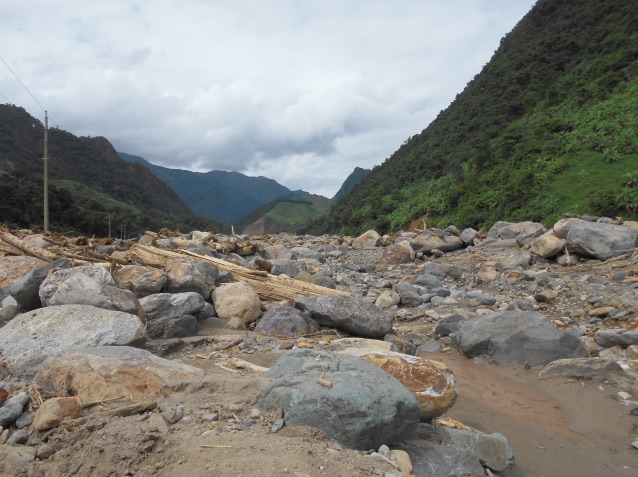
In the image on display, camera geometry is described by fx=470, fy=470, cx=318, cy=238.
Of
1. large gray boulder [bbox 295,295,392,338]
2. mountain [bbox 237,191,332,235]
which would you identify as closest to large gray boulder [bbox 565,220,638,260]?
large gray boulder [bbox 295,295,392,338]

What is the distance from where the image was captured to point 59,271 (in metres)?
4.71

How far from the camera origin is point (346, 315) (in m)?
5.49

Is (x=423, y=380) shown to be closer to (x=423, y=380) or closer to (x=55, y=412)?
(x=423, y=380)

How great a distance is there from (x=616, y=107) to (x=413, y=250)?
15596 millimetres

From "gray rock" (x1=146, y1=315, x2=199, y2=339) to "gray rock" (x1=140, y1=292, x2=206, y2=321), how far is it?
0.12 meters

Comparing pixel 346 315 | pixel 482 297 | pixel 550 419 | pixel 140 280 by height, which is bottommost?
pixel 550 419

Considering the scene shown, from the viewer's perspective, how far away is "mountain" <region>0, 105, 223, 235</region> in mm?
28469

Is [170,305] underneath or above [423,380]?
above

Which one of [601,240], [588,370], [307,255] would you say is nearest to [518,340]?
[588,370]

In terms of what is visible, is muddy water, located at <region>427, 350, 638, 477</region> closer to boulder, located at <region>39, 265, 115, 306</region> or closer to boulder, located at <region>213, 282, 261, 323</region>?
boulder, located at <region>213, 282, 261, 323</region>

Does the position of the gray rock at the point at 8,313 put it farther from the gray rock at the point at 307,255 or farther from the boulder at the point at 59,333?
the gray rock at the point at 307,255

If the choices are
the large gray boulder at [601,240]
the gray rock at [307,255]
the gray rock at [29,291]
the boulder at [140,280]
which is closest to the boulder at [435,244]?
the gray rock at [307,255]

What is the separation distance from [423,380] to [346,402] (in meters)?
1.07

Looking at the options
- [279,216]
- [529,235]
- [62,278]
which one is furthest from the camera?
[279,216]
